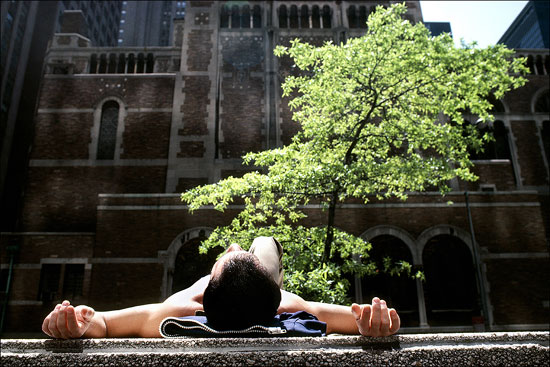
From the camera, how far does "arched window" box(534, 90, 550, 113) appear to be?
22734 millimetres

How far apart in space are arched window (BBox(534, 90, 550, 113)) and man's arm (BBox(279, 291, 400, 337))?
84.4ft

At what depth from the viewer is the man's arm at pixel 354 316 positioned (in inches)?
73.0

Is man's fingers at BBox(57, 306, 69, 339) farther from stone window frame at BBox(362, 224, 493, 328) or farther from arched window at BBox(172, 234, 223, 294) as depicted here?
stone window frame at BBox(362, 224, 493, 328)

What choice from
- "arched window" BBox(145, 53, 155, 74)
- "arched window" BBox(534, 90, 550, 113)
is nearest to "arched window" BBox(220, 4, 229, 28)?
"arched window" BBox(145, 53, 155, 74)

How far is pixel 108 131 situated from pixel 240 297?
20.9 meters

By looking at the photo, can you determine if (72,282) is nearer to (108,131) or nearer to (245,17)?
(108,131)

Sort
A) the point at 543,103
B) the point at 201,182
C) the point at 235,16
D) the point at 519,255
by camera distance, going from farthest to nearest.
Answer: the point at 235,16
the point at 543,103
the point at 201,182
the point at 519,255

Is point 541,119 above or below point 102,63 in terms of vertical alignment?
below

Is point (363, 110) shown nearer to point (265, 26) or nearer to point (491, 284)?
point (491, 284)

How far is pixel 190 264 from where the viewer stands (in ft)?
51.5

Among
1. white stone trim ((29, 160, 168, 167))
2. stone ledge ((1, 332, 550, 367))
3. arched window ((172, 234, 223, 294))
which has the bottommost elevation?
stone ledge ((1, 332, 550, 367))

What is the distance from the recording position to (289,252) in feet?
27.9

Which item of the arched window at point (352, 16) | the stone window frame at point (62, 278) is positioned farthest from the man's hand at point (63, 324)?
the arched window at point (352, 16)

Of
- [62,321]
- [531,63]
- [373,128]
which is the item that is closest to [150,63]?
[373,128]
